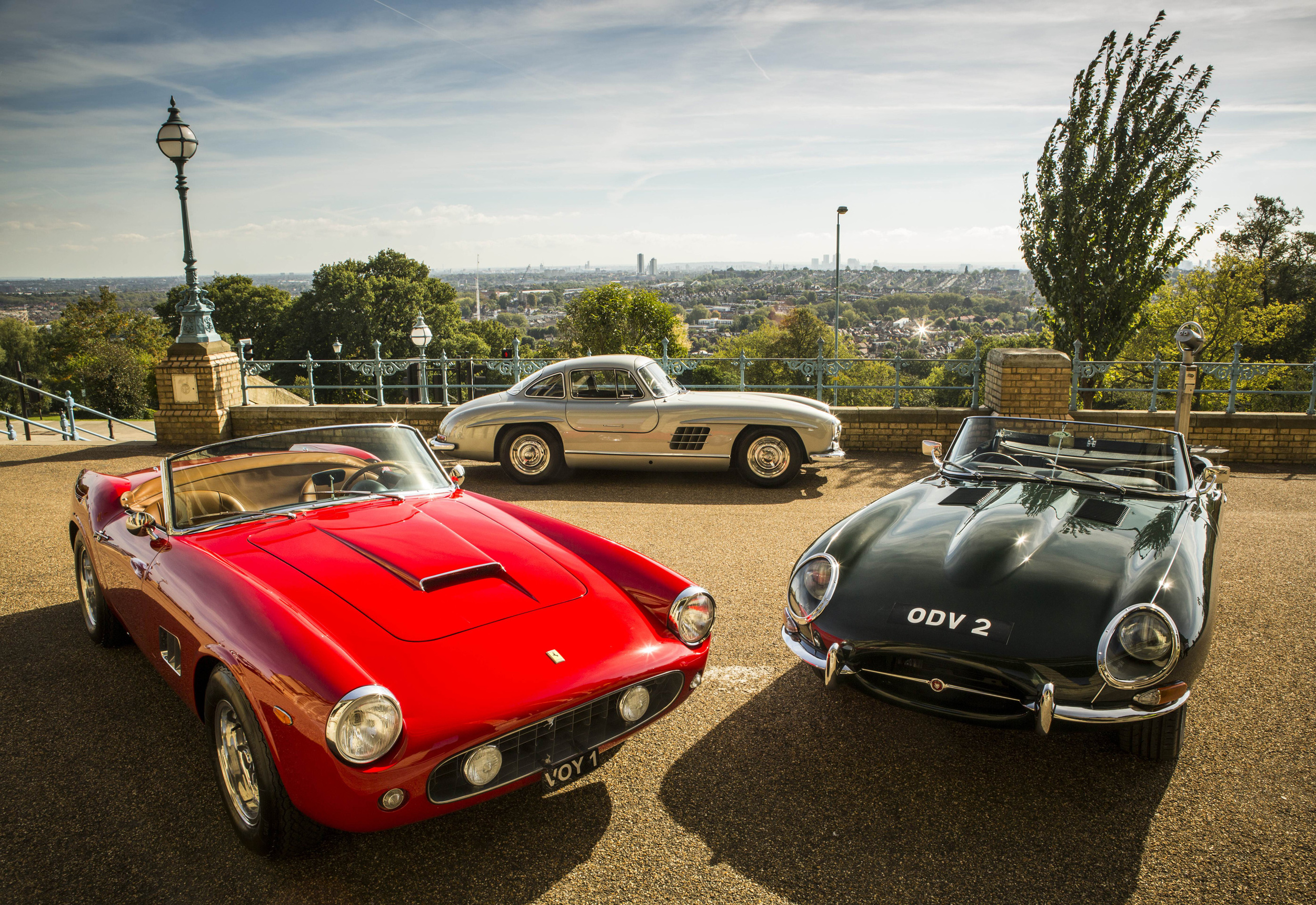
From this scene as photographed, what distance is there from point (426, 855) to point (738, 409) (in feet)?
19.6

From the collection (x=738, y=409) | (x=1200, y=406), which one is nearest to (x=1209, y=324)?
(x=1200, y=406)

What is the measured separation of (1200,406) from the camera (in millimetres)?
13711

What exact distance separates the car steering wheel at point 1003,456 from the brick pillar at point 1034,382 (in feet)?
18.4

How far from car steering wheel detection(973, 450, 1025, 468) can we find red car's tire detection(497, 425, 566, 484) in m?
4.87

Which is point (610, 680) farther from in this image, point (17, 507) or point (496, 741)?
point (17, 507)

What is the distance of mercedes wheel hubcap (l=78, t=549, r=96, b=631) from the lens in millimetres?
4125

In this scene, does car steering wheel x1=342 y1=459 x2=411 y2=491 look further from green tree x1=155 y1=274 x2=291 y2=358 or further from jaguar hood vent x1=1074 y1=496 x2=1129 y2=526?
green tree x1=155 y1=274 x2=291 y2=358

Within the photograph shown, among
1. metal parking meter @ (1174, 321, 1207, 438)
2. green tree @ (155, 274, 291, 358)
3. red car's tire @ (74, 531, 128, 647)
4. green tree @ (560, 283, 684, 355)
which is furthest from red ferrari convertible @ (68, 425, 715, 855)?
green tree @ (155, 274, 291, 358)

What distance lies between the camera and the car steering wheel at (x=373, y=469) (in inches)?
145

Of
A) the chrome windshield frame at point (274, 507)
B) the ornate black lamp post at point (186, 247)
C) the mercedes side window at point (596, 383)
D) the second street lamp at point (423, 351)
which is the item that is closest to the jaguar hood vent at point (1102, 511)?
the chrome windshield frame at point (274, 507)

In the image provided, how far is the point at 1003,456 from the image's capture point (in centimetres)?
434

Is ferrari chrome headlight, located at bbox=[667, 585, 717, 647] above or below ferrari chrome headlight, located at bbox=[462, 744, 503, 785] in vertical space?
above

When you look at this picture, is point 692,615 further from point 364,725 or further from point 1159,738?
point 1159,738

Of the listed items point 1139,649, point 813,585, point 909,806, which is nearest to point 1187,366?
point 1139,649
